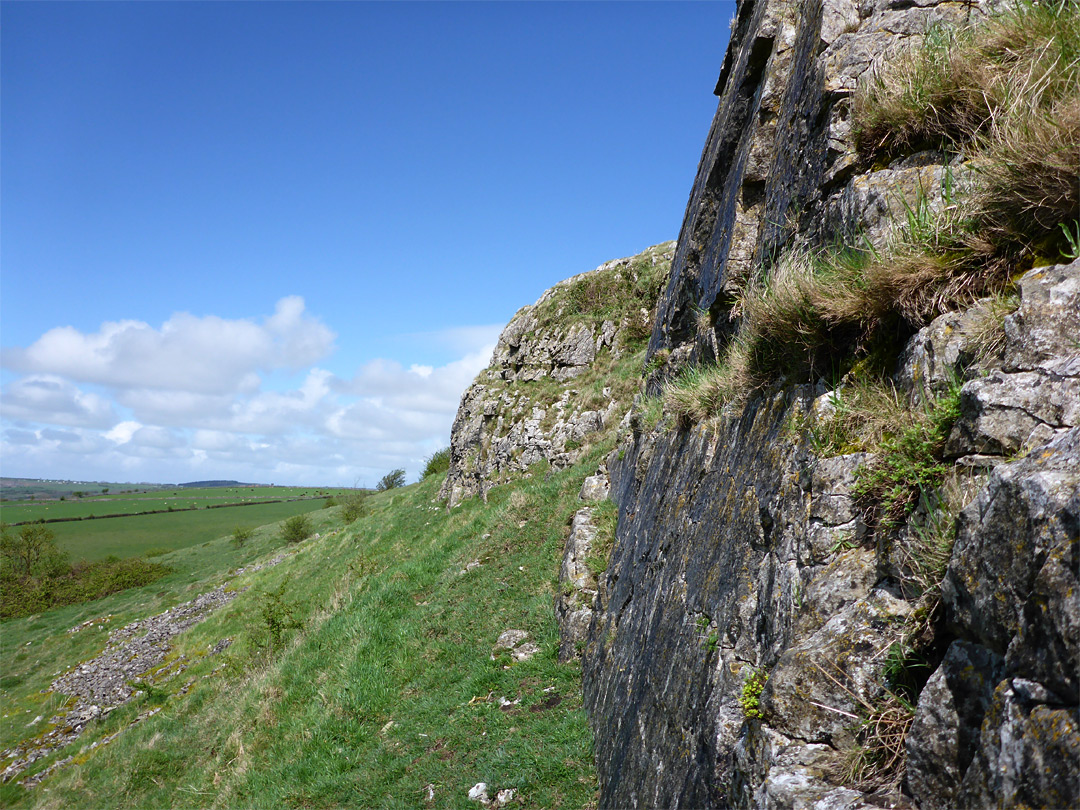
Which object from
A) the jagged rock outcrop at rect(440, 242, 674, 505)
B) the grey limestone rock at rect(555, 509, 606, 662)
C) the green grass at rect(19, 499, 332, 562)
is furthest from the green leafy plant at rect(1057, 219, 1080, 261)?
the green grass at rect(19, 499, 332, 562)

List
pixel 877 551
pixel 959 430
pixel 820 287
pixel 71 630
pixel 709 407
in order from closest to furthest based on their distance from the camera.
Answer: pixel 959 430 < pixel 877 551 < pixel 820 287 < pixel 709 407 < pixel 71 630

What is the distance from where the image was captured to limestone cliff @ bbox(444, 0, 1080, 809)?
6.96 feet

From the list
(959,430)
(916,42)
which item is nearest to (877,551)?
(959,430)

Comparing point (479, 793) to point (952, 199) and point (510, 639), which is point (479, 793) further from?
point (952, 199)

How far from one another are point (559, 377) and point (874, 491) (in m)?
26.8

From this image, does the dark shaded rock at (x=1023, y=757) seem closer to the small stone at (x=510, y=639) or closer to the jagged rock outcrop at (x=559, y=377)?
the small stone at (x=510, y=639)

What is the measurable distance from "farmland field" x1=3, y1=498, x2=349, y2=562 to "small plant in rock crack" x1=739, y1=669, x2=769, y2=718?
9665 cm

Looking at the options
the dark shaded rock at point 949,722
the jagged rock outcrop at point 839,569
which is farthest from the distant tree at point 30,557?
the dark shaded rock at point 949,722

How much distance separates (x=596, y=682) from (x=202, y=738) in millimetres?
12854

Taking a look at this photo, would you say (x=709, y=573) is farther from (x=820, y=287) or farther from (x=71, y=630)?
(x=71, y=630)

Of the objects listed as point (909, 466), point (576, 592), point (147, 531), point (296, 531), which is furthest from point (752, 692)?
point (147, 531)

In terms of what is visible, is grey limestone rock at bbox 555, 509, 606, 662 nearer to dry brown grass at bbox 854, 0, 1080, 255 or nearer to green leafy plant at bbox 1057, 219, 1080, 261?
dry brown grass at bbox 854, 0, 1080, 255

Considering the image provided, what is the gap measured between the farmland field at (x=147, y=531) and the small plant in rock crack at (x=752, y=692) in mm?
96647

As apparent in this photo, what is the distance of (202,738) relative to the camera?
14.7m
